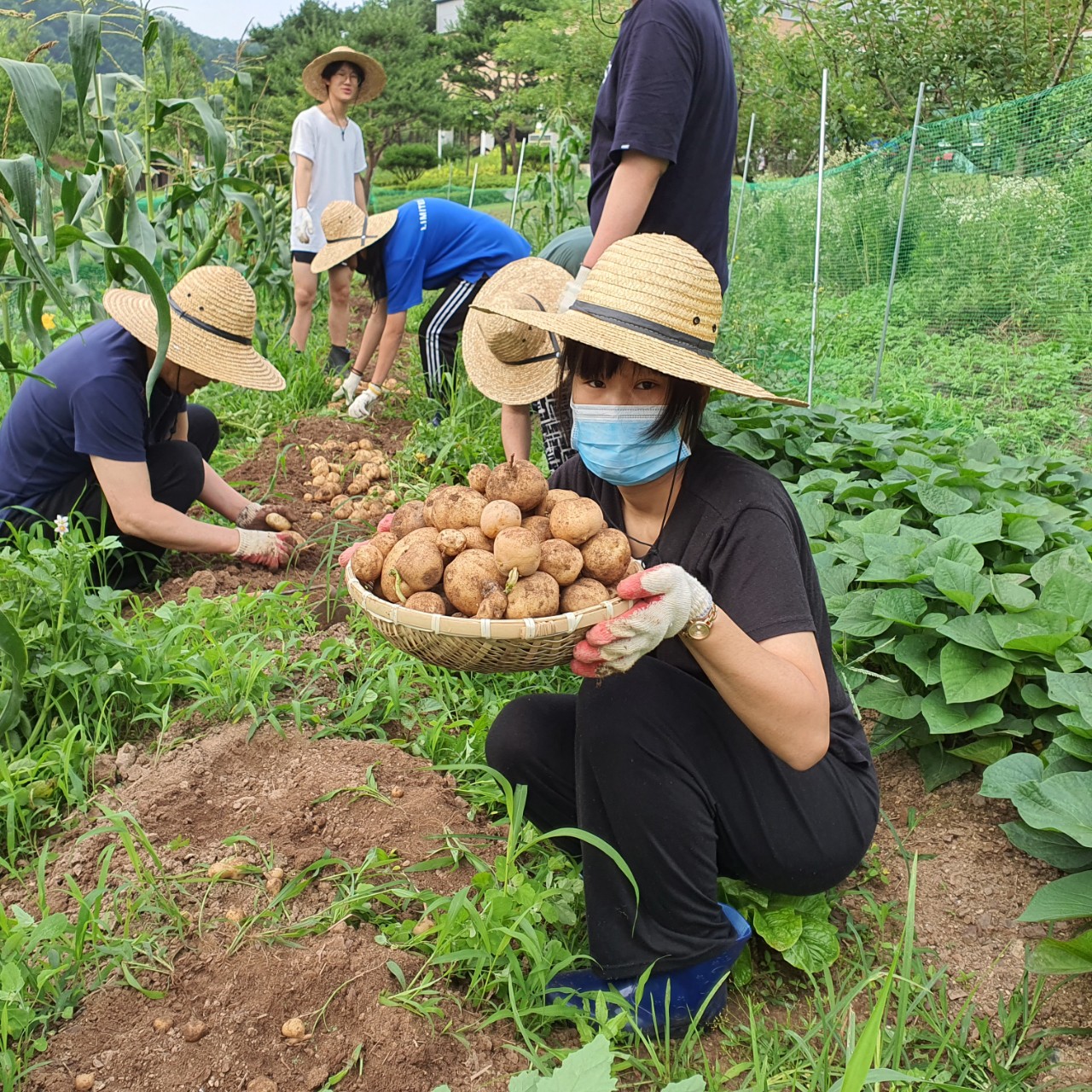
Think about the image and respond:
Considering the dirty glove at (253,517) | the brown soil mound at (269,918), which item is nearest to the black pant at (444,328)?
the dirty glove at (253,517)

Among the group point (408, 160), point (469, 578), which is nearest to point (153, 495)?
point (469, 578)

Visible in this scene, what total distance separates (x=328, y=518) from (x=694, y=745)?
2469mm

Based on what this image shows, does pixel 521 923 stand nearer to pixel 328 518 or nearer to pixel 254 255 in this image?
pixel 328 518

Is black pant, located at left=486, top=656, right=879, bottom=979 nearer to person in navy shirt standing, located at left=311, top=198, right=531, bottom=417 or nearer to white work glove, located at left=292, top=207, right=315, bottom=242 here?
person in navy shirt standing, located at left=311, top=198, right=531, bottom=417

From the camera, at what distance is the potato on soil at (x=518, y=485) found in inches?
62.9

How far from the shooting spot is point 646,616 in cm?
128

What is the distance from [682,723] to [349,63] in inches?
213

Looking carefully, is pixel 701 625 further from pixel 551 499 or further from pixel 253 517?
pixel 253 517

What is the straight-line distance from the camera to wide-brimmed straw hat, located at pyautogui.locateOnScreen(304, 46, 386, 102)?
5.64 meters

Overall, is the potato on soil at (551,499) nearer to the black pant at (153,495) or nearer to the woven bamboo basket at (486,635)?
the woven bamboo basket at (486,635)

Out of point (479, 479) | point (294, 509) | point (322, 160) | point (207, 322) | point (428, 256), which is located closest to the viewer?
point (479, 479)

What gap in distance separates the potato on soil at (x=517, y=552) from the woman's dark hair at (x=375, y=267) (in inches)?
139

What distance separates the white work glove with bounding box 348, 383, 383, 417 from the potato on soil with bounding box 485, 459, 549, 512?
3.39 metres

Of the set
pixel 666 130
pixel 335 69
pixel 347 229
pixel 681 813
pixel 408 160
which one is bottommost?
pixel 681 813
